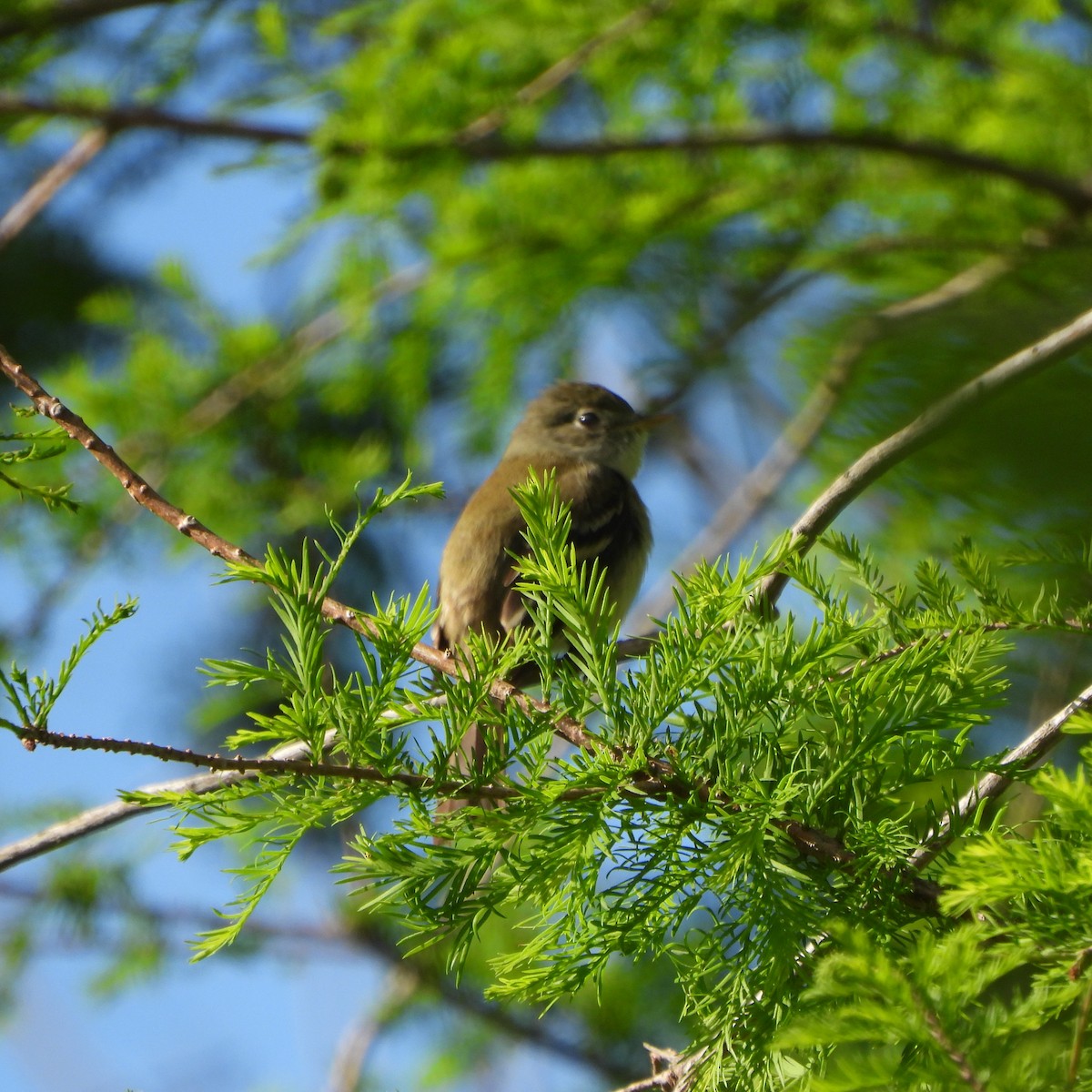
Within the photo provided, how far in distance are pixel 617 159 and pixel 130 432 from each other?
2290mm

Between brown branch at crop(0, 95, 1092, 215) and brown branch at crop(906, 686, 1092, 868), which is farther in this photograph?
brown branch at crop(0, 95, 1092, 215)

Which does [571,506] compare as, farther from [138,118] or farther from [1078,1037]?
[1078,1037]

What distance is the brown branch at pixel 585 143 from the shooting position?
160 inches

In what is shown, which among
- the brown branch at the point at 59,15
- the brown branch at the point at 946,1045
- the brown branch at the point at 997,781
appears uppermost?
the brown branch at the point at 59,15

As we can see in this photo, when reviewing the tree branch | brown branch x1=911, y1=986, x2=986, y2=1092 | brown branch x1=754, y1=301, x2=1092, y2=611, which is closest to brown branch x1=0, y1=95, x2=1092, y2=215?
the tree branch

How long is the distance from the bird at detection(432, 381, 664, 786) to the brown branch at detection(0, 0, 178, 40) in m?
1.98

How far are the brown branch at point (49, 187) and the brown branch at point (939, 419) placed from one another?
2.68 metres

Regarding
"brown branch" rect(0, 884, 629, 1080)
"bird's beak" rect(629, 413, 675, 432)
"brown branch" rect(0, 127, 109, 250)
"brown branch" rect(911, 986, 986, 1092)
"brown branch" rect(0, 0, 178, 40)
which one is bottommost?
"brown branch" rect(0, 884, 629, 1080)

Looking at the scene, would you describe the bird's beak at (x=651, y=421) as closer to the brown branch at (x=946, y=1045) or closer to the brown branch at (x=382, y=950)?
the brown branch at (x=382, y=950)

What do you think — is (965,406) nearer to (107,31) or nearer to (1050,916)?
(1050,916)

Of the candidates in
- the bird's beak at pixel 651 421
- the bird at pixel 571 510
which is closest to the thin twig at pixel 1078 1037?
the bird at pixel 571 510

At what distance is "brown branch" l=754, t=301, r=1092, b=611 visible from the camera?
232 cm

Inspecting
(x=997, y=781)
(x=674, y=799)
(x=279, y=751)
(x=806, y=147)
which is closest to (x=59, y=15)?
(x=806, y=147)

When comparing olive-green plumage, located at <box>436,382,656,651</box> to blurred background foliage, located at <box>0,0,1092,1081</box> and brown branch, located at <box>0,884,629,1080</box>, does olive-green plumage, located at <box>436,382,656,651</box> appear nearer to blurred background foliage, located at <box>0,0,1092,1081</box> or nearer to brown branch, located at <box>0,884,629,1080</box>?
blurred background foliage, located at <box>0,0,1092,1081</box>
